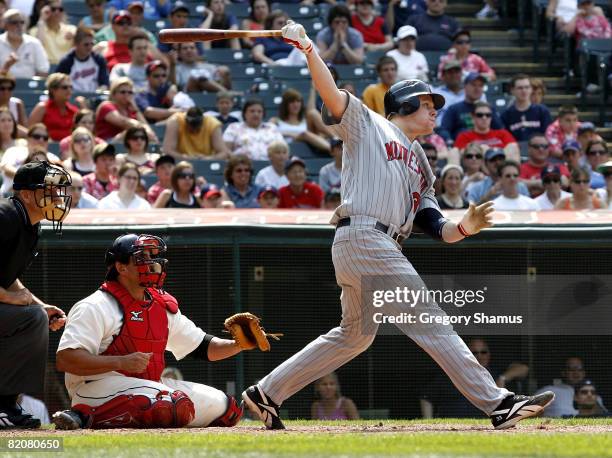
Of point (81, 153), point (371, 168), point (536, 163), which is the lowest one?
point (536, 163)

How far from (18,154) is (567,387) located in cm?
474

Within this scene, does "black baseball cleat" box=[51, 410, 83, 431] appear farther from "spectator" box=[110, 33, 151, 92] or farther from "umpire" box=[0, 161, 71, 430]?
"spectator" box=[110, 33, 151, 92]

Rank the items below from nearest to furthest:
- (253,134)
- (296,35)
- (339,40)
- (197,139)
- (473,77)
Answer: (296,35) < (197,139) < (253,134) < (473,77) < (339,40)

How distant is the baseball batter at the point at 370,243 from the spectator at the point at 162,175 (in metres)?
4.55

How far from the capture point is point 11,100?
37.8 feet

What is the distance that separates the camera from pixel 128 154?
11133 millimetres

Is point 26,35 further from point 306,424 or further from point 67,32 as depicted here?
point 306,424

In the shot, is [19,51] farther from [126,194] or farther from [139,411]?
[139,411]

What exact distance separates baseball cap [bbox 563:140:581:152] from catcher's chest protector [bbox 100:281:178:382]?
658 centimetres

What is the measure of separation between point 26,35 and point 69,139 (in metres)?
2.14

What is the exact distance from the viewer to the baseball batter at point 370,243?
5938 millimetres

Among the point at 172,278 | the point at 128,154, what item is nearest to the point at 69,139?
the point at 128,154

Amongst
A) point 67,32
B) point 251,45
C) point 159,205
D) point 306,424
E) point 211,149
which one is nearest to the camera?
point 306,424

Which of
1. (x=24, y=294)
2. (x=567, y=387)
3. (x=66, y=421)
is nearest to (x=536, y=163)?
(x=567, y=387)
